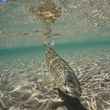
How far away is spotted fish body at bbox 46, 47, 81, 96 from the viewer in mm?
5634

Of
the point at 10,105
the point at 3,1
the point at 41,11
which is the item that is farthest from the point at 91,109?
the point at 41,11

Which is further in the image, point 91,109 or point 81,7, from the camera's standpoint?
point 81,7

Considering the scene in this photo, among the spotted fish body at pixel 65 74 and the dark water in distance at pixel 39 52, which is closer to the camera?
the spotted fish body at pixel 65 74

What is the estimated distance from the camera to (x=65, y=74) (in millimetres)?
6102

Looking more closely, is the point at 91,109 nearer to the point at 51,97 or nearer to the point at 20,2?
the point at 51,97

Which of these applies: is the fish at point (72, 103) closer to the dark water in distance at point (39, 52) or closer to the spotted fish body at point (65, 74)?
the spotted fish body at point (65, 74)

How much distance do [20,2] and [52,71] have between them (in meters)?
9.56

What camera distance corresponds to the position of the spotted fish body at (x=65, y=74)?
5.63 m

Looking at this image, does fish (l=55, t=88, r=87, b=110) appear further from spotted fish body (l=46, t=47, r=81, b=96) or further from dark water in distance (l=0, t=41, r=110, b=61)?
dark water in distance (l=0, t=41, r=110, b=61)

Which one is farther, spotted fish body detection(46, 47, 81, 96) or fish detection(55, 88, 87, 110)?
spotted fish body detection(46, 47, 81, 96)

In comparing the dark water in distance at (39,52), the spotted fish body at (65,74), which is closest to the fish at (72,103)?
the spotted fish body at (65,74)

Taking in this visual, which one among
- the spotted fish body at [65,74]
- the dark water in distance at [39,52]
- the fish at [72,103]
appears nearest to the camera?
the fish at [72,103]

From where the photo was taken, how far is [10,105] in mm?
6383

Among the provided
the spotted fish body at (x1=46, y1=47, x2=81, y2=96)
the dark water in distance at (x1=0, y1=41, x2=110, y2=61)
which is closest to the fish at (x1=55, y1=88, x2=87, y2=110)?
the spotted fish body at (x1=46, y1=47, x2=81, y2=96)
